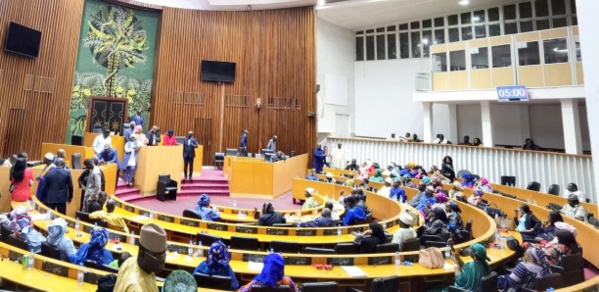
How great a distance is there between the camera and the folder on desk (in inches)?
152

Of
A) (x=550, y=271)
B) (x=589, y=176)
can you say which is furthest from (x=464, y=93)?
(x=550, y=271)

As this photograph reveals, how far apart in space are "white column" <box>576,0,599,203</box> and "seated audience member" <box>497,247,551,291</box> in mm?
1828

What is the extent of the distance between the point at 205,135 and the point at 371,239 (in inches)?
449

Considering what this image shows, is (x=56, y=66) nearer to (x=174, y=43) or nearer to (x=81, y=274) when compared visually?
(x=174, y=43)

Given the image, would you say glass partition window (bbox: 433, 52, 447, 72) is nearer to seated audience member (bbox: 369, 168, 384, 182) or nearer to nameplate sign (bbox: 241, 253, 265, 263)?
seated audience member (bbox: 369, 168, 384, 182)

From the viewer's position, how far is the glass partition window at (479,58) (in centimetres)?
1248

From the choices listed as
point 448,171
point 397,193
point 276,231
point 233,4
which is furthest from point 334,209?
point 233,4

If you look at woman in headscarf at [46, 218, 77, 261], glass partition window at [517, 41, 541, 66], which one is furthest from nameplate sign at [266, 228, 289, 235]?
glass partition window at [517, 41, 541, 66]

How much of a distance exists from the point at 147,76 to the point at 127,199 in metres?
7.96

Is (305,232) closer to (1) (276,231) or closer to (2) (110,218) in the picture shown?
(1) (276,231)

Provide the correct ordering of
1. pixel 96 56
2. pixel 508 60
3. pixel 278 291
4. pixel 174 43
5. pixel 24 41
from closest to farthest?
pixel 278 291
pixel 24 41
pixel 508 60
pixel 96 56
pixel 174 43

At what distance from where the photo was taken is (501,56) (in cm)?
1222

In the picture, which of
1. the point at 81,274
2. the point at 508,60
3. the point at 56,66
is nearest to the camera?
the point at 81,274

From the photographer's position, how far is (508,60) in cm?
1203
